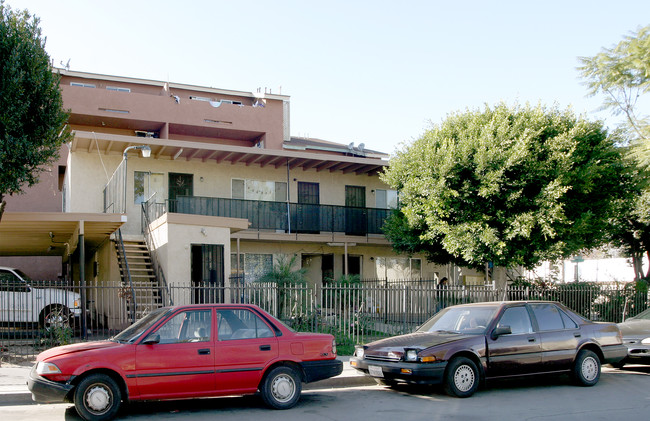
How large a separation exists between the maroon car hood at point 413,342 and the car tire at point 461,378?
1.20ft

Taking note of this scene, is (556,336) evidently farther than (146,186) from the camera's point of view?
No

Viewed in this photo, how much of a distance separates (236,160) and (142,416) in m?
15.2

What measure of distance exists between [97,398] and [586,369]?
313 inches

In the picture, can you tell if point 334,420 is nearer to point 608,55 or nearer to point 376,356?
point 376,356

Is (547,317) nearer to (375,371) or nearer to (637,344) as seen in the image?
(637,344)

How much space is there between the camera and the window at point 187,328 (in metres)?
8.62

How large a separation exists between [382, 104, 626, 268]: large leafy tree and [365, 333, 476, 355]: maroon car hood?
7.84 m

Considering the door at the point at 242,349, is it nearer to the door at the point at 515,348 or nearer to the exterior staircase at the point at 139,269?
the door at the point at 515,348

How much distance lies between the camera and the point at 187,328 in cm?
876

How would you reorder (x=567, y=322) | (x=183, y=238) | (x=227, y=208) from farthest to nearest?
(x=227, y=208) → (x=183, y=238) → (x=567, y=322)

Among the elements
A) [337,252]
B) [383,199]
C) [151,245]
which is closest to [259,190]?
[337,252]

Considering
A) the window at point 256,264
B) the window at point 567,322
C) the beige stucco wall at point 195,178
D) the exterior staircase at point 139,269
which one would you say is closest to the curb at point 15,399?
the exterior staircase at point 139,269

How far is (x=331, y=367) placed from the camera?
938 centimetres

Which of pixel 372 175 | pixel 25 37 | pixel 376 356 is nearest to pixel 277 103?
pixel 372 175
